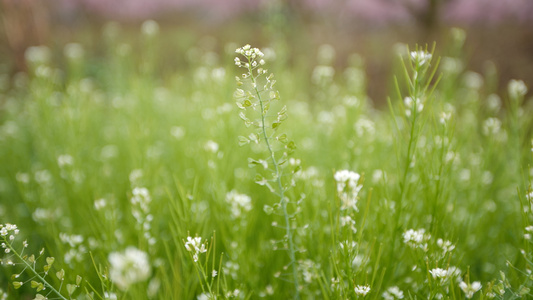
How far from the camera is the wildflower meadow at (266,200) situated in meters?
1.15

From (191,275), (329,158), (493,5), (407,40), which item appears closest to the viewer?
(191,275)

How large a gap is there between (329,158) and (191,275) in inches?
54.6

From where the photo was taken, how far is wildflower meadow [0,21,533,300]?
3.76 ft

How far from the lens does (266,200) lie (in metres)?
2.11

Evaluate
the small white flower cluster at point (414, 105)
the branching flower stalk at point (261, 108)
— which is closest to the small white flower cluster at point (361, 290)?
the branching flower stalk at point (261, 108)

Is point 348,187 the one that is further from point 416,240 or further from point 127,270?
point 127,270

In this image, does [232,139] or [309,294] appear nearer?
[309,294]

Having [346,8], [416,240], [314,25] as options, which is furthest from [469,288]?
[346,8]

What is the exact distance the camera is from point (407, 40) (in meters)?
7.29

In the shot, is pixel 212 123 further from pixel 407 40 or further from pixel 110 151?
pixel 407 40

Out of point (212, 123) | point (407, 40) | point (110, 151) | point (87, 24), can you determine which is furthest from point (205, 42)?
point (212, 123)

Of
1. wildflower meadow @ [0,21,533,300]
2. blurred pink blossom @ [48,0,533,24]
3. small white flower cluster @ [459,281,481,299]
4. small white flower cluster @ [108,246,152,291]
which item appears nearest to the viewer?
small white flower cluster @ [108,246,152,291]

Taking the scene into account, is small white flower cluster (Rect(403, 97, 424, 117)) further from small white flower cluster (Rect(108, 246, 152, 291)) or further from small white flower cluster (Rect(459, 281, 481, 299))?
small white flower cluster (Rect(108, 246, 152, 291))

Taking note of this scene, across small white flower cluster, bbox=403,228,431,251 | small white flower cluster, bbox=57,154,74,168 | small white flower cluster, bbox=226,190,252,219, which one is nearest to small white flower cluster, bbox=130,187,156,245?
small white flower cluster, bbox=226,190,252,219
